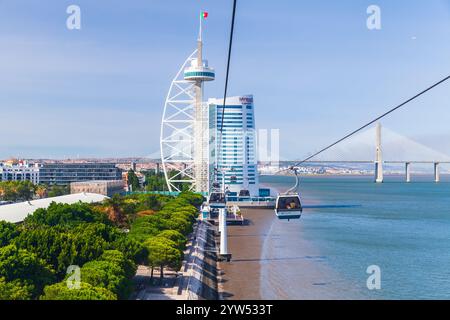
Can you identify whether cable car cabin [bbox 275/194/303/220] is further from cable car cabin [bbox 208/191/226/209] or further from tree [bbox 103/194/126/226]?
tree [bbox 103/194/126/226]

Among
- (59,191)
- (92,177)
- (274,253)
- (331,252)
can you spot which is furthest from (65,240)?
(92,177)

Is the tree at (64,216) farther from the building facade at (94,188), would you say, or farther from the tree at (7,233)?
the building facade at (94,188)

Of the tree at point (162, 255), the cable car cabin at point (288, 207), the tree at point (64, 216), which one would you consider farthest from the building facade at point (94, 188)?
the cable car cabin at point (288, 207)

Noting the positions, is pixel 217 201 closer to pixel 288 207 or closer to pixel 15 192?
pixel 288 207

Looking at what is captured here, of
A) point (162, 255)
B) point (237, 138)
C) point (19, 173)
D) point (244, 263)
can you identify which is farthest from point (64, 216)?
point (19, 173)

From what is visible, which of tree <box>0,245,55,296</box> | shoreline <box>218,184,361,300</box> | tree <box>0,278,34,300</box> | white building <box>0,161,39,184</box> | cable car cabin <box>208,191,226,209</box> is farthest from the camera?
white building <box>0,161,39,184</box>

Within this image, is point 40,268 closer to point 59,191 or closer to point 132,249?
point 132,249

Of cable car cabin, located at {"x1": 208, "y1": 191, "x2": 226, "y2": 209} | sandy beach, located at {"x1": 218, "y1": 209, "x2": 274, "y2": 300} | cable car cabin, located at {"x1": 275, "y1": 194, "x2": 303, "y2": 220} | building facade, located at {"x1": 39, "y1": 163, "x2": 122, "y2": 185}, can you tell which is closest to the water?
sandy beach, located at {"x1": 218, "y1": 209, "x2": 274, "y2": 300}
